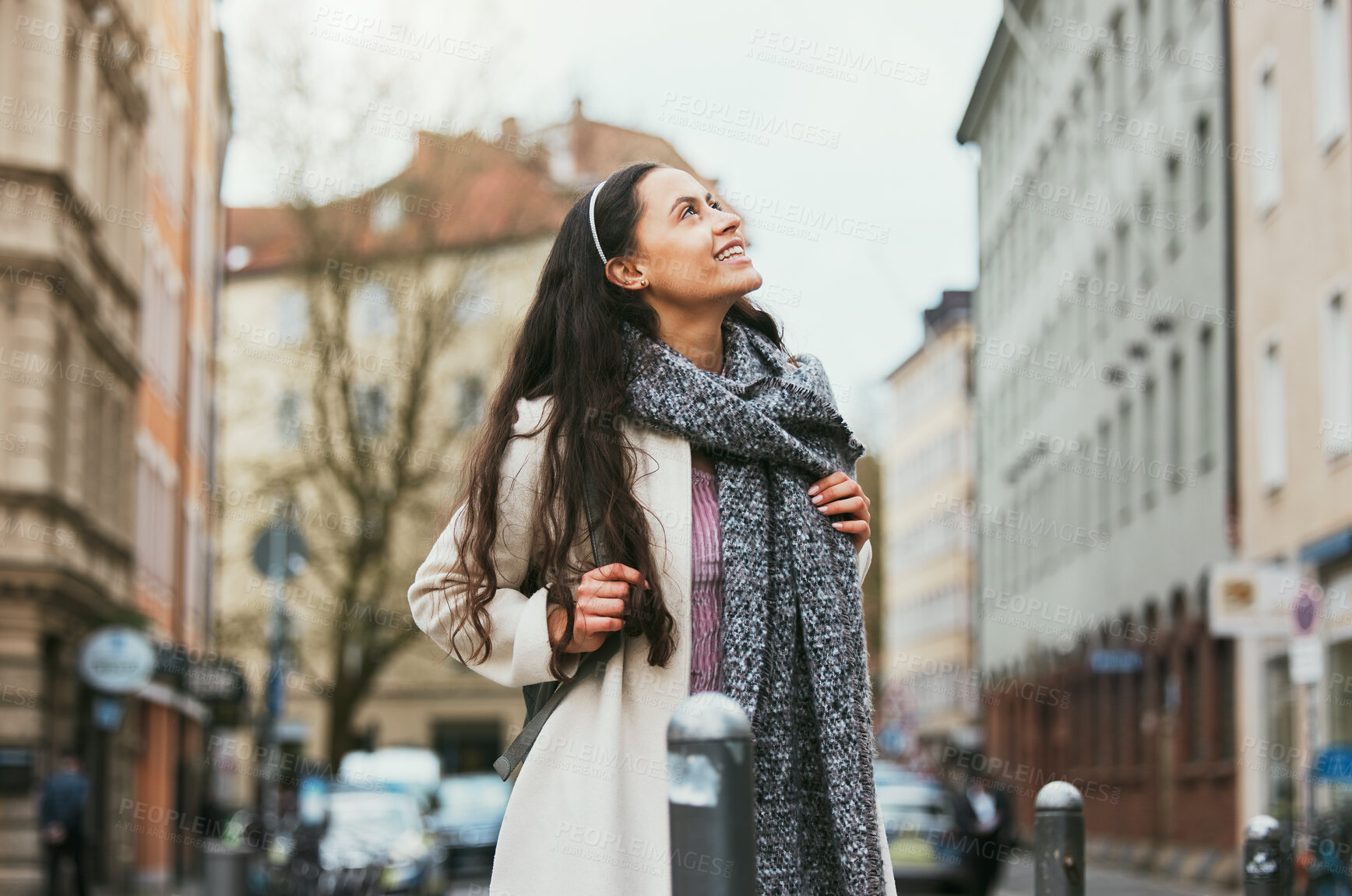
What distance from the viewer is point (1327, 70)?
73.3 ft

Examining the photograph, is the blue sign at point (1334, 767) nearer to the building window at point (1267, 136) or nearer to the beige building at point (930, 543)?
the building window at point (1267, 136)

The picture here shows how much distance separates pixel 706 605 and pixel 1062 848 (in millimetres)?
2446

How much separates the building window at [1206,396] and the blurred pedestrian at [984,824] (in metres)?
8.92

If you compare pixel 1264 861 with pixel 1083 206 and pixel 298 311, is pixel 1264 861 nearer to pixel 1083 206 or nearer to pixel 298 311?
pixel 298 311

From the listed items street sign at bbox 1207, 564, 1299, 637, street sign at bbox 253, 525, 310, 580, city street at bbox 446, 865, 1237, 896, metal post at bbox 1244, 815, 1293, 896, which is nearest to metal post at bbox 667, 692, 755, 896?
metal post at bbox 1244, 815, 1293, 896

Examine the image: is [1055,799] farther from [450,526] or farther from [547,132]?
[547,132]

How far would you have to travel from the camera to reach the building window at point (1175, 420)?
31.5 meters

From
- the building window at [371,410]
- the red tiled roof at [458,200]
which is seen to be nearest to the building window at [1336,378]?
the red tiled roof at [458,200]

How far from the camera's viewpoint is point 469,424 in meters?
33.7

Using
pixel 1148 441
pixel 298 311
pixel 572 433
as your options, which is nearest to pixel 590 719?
pixel 572 433

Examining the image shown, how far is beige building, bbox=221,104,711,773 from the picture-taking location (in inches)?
1251

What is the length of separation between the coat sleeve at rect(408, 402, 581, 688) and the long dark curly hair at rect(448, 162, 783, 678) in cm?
1

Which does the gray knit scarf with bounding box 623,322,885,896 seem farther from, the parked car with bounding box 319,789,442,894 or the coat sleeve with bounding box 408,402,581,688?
the parked car with bounding box 319,789,442,894

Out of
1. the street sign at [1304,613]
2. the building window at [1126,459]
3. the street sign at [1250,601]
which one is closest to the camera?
the street sign at [1304,613]
